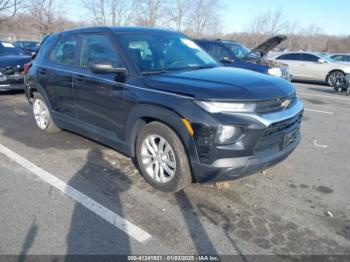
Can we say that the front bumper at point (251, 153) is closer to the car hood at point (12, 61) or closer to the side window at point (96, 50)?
the side window at point (96, 50)

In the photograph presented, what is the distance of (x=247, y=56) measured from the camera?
31.1 feet

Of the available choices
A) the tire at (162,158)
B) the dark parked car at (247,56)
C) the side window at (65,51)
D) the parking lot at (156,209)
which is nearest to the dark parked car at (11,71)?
the side window at (65,51)

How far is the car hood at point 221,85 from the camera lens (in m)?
2.98

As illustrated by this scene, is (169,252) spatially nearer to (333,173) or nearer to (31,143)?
(333,173)

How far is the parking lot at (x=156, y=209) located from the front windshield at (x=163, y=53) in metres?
1.42

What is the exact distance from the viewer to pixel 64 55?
474cm

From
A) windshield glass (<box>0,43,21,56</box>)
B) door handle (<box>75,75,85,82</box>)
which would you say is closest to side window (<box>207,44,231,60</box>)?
door handle (<box>75,75,85,82</box>)

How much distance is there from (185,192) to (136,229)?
2.78 ft

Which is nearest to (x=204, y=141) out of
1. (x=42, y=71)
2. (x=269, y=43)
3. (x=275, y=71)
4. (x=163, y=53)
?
(x=163, y=53)

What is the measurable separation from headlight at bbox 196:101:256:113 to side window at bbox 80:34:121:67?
1.35m

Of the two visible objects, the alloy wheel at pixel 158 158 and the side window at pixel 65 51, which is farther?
the side window at pixel 65 51

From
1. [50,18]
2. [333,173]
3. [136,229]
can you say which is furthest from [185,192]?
[50,18]

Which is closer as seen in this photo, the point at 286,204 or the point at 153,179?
the point at 286,204

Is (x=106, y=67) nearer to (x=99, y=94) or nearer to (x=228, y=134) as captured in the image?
(x=99, y=94)
